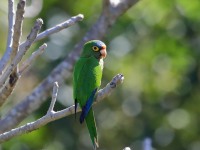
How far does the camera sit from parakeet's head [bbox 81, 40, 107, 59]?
206 inches

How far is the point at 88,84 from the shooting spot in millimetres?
4836

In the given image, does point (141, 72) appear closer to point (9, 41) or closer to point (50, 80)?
point (50, 80)

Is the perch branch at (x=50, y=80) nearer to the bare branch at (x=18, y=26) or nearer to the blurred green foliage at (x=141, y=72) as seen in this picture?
the bare branch at (x=18, y=26)

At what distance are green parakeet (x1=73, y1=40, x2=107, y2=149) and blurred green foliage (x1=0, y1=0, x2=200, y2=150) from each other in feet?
15.2

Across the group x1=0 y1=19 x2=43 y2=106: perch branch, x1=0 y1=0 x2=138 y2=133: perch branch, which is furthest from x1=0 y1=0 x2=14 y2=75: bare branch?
x1=0 y1=0 x2=138 y2=133: perch branch

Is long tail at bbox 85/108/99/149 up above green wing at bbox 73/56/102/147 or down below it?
below

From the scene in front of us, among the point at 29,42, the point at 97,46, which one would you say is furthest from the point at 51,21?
the point at 29,42

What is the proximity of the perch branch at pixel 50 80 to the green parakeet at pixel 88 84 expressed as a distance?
76 centimetres


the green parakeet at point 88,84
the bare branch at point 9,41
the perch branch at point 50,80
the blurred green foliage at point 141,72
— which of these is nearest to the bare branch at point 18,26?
the bare branch at point 9,41

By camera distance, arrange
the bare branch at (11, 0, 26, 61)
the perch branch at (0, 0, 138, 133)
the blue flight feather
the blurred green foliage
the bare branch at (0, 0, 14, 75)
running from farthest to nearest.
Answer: the blurred green foliage < the perch branch at (0, 0, 138, 133) < the blue flight feather < the bare branch at (0, 0, 14, 75) < the bare branch at (11, 0, 26, 61)

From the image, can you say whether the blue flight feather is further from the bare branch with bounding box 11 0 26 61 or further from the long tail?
the bare branch with bounding box 11 0 26 61

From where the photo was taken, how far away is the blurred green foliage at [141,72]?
10.0 meters

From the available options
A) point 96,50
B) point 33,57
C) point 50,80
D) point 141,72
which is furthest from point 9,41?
point 141,72

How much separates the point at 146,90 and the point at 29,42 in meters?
7.42
